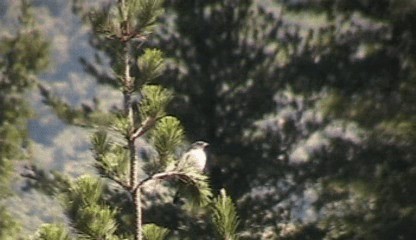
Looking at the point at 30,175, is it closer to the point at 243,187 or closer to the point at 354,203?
the point at 243,187

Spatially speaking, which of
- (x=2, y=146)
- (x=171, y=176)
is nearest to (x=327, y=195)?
(x=171, y=176)

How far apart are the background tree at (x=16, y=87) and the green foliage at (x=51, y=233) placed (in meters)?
11.4

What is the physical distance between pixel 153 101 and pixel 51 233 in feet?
3.03

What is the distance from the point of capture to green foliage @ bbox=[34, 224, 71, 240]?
2.88 m

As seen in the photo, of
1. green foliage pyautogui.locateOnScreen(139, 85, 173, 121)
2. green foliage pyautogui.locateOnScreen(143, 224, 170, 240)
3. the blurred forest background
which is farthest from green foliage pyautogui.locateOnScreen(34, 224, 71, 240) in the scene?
the blurred forest background

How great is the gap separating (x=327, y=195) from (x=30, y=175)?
5.48 metres

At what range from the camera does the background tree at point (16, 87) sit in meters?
13.8

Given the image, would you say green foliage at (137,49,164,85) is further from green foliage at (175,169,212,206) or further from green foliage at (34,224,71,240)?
green foliage at (34,224,71,240)

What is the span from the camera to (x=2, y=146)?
45.3ft

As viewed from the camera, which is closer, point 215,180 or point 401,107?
point 401,107

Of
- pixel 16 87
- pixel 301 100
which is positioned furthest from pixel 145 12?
pixel 16 87

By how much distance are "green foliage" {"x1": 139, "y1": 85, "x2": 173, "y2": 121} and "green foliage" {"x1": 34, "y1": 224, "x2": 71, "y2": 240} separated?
804 mm

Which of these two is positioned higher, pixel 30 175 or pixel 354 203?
pixel 30 175

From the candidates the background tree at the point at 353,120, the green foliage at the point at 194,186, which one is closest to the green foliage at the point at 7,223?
the background tree at the point at 353,120
